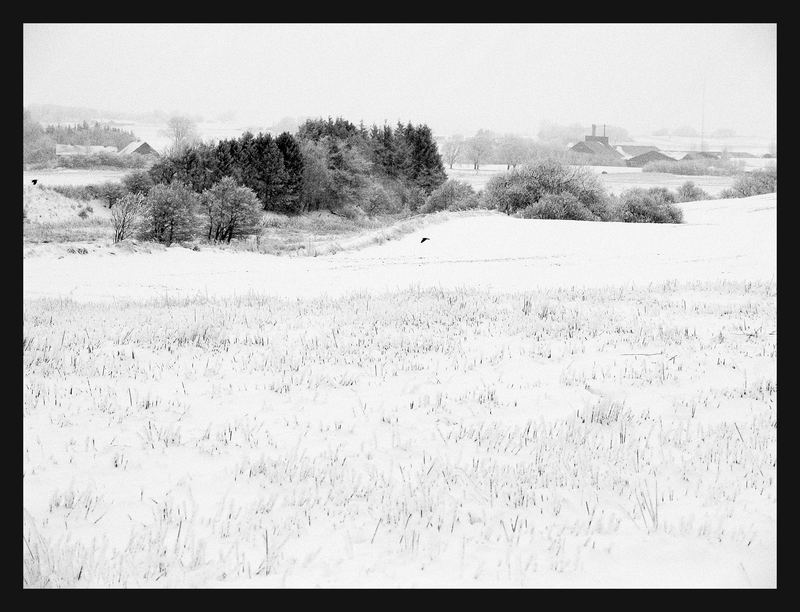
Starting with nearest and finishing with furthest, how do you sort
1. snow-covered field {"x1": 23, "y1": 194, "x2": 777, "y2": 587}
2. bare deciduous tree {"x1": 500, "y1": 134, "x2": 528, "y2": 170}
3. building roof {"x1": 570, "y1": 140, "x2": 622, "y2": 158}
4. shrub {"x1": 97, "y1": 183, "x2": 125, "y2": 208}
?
snow-covered field {"x1": 23, "y1": 194, "x2": 777, "y2": 587}
building roof {"x1": 570, "y1": 140, "x2": 622, "y2": 158}
shrub {"x1": 97, "y1": 183, "x2": 125, "y2": 208}
bare deciduous tree {"x1": 500, "y1": 134, "x2": 528, "y2": 170}

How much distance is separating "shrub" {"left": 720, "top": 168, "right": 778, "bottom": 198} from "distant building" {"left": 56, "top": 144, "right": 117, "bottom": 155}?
163 ft

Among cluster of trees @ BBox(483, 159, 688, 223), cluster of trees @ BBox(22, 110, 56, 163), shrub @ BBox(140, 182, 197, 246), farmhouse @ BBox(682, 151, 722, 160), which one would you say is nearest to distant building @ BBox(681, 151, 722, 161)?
farmhouse @ BBox(682, 151, 722, 160)

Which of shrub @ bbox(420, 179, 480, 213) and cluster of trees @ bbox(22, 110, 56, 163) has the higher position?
cluster of trees @ bbox(22, 110, 56, 163)

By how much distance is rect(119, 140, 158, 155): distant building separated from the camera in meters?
45.6

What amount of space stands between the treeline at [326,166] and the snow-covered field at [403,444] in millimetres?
37339

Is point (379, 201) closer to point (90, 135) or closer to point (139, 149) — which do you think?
point (139, 149)

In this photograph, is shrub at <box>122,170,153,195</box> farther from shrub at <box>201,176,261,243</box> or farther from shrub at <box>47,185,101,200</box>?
shrub at <box>201,176,261,243</box>

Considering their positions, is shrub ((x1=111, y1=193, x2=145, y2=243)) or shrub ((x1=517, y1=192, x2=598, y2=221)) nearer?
shrub ((x1=111, y1=193, x2=145, y2=243))

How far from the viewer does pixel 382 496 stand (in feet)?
17.1

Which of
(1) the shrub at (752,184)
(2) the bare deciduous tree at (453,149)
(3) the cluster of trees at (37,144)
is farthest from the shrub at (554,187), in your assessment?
(3) the cluster of trees at (37,144)

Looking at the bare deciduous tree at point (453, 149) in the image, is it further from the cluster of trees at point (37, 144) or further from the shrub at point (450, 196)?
the cluster of trees at point (37, 144)
